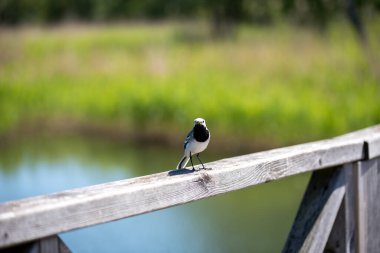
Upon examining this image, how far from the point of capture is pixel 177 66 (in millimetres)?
10984

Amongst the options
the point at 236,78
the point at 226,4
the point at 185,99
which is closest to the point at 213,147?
the point at 185,99

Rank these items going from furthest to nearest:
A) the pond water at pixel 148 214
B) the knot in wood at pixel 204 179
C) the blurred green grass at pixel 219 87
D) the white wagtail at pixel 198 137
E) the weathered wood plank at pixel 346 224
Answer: the blurred green grass at pixel 219 87, the pond water at pixel 148 214, the white wagtail at pixel 198 137, the weathered wood plank at pixel 346 224, the knot in wood at pixel 204 179

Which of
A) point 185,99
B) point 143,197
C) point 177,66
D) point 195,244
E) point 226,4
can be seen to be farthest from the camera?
point 226,4

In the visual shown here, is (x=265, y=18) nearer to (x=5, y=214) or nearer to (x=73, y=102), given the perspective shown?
(x=73, y=102)

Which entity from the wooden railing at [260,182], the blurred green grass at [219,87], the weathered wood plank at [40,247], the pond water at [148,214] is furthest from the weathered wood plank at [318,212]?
the blurred green grass at [219,87]

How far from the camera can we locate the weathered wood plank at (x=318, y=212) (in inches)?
75.0

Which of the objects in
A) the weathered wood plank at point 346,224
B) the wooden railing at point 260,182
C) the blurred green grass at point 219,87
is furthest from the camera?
the blurred green grass at point 219,87

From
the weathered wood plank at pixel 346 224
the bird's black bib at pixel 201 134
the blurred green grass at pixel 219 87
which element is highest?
the blurred green grass at pixel 219 87

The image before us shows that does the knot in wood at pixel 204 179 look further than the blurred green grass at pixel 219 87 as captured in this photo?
No

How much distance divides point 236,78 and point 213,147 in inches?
81.6

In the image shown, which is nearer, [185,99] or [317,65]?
[185,99]

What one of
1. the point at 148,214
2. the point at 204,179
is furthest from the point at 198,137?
the point at 148,214

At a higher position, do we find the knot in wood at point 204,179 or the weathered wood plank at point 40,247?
the knot in wood at point 204,179

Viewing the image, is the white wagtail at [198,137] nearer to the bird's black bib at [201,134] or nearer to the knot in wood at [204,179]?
the bird's black bib at [201,134]
